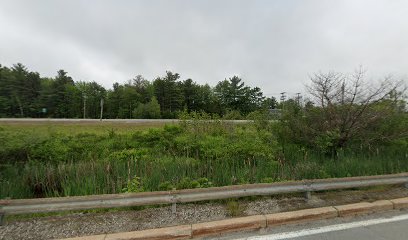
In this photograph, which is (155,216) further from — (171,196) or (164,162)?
(164,162)

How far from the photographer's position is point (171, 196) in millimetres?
3602

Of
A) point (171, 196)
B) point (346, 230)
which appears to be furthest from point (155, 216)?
point (346, 230)

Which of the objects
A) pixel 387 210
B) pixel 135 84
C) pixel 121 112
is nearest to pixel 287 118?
pixel 387 210

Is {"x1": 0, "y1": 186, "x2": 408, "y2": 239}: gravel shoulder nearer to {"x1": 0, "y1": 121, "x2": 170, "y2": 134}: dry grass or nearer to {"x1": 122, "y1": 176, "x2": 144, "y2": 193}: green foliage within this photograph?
{"x1": 122, "y1": 176, "x2": 144, "y2": 193}: green foliage

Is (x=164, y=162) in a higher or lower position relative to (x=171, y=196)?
higher

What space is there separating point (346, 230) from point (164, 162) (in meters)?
3.57

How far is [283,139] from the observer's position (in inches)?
284

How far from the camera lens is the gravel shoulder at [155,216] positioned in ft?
10.5

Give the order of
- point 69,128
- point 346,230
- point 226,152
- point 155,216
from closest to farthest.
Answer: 1. point 346,230
2. point 155,216
3. point 226,152
4. point 69,128

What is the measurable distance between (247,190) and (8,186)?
4.34 meters

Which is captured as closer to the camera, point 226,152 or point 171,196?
point 171,196

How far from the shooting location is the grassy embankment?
454 centimetres

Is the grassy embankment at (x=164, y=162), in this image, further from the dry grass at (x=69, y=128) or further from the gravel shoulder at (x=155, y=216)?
the dry grass at (x=69, y=128)

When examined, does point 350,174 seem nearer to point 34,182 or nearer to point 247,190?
point 247,190
